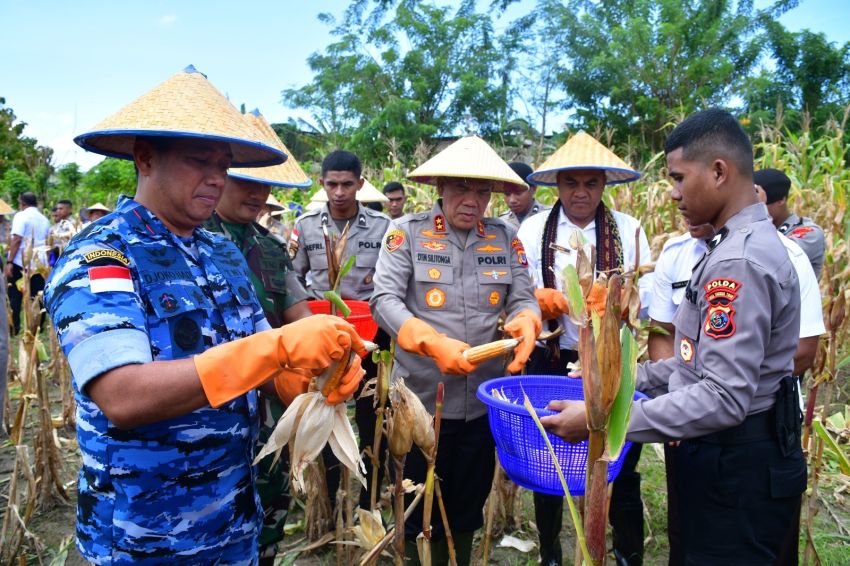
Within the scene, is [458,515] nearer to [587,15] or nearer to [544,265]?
[544,265]

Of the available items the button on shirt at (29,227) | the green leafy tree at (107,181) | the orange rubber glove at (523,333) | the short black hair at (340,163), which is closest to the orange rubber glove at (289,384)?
the orange rubber glove at (523,333)

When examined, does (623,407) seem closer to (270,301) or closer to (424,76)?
(270,301)

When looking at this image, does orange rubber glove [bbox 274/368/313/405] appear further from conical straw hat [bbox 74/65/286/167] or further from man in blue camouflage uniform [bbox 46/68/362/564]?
conical straw hat [bbox 74/65/286/167]

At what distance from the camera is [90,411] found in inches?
58.1

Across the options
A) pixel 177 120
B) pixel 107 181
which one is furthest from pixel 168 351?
pixel 107 181

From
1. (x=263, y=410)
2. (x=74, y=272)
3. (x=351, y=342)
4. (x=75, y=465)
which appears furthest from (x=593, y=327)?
(x=75, y=465)

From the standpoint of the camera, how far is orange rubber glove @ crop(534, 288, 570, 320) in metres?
3.04

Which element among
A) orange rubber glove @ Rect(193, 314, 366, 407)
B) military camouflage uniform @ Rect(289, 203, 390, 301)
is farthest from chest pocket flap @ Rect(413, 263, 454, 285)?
military camouflage uniform @ Rect(289, 203, 390, 301)

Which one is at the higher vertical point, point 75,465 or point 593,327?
point 593,327

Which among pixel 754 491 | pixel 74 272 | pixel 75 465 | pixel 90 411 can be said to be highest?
pixel 74 272

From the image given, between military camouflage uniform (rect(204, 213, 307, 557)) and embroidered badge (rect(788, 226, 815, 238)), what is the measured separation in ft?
10.1

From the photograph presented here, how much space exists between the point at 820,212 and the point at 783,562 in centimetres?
406

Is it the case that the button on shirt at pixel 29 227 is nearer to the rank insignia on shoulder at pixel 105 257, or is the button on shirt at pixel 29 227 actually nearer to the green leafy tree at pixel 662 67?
the rank insignia on shoulder at pixel 105 257

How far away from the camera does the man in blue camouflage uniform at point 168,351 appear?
1313 millimetres
